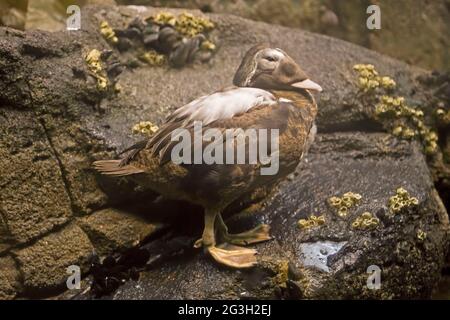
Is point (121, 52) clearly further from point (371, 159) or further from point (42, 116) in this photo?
point (371, 159)

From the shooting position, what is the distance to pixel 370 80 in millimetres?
2287

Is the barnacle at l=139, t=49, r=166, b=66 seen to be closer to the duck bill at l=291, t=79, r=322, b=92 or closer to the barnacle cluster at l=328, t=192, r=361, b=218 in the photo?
the duck bill at l=291, t=79, r=322, b=92

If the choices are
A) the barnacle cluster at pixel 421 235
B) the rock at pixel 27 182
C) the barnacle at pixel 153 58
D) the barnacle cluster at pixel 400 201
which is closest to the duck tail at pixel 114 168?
the rock at pixel 27 182

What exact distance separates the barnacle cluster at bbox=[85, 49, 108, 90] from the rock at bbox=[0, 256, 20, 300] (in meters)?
0.59

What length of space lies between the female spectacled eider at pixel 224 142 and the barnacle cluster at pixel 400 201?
365mm

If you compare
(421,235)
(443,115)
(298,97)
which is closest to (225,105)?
(298,97)

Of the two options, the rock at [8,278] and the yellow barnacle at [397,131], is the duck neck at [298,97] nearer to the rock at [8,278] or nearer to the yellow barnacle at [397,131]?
the yellow barnacle at [397,131]

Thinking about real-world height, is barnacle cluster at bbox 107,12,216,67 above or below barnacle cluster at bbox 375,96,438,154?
above

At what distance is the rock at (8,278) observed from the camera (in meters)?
1.81

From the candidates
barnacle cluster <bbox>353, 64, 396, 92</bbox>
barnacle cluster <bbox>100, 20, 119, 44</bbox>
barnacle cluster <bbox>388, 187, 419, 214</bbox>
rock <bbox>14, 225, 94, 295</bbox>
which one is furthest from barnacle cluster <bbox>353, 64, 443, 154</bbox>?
rock <bbox>14, 225, 94, 295</bbox>

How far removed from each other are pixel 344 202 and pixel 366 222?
9 centimetres

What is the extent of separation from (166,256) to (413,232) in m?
0.78

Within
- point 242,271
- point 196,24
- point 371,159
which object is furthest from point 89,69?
point 371,159

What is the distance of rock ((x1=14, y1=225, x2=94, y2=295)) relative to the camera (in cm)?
183
